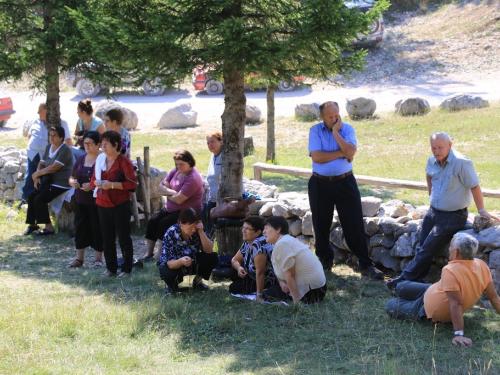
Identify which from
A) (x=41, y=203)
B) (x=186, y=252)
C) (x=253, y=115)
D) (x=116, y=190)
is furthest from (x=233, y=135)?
(x=253, y=115)

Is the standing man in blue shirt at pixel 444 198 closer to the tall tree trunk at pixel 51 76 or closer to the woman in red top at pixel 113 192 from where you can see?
the woman in red top at pixel 113 192

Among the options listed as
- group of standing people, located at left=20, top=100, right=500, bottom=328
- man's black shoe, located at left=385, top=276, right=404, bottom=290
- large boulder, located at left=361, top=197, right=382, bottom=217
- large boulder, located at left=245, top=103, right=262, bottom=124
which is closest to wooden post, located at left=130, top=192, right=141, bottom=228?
group of standing people, located at left=20, top=100, right=500, bottom=328

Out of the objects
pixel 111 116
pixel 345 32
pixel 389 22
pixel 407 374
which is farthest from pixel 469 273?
pixel 389 22

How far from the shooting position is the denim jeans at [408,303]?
5.89 meters

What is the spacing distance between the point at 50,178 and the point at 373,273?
534 centimetres

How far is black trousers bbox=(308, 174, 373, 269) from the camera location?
7.32 meters

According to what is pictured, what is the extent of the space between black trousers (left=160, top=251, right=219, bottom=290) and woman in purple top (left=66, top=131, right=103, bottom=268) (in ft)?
5.97

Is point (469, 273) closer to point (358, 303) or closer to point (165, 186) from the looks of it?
point (358, 303)

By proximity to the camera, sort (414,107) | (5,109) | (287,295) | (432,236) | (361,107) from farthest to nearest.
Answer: (5,109), (361,107), (414,107), (432,236), (287,295)

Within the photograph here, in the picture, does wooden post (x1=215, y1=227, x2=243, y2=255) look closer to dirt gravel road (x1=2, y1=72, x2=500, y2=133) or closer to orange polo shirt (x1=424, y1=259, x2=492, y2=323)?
orange polo shirt (x1=424, y1=259, x2=492, y2=323)

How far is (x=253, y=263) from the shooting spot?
6.86 metres

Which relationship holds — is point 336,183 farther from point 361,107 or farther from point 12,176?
→ point 361,107

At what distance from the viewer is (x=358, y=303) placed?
6547 millimetres

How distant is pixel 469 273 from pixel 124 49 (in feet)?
14.1
